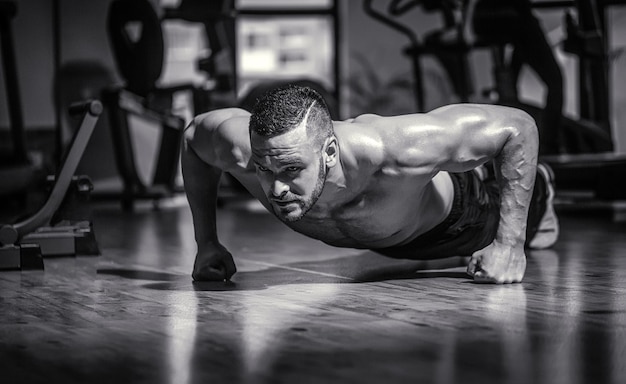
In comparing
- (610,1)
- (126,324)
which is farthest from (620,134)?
(126,324)

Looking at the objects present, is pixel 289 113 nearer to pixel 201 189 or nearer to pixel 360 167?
pixel 360 167

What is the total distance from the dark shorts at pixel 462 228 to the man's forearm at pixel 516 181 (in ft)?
1.15

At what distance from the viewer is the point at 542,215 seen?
9.71 feet

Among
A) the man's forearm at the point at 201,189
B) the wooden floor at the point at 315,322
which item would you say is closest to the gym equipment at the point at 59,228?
the wooden floor at the point at 315,322

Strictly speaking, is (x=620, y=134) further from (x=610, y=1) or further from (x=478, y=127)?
(x=478, y=127)

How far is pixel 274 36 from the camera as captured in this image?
314 inches

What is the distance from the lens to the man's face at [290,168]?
73.8 inches

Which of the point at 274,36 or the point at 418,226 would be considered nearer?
the point at 418,226

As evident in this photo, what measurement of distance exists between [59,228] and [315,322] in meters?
1.65

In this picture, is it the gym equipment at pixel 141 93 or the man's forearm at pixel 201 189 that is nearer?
the man's forearm at pixel 201 189

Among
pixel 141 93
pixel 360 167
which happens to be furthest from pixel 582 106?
pixel 360 167

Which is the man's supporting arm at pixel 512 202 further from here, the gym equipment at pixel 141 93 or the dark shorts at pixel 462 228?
the gym equipment at pixel 141 93

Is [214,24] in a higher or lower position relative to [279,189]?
higher

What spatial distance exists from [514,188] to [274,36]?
6031mm
